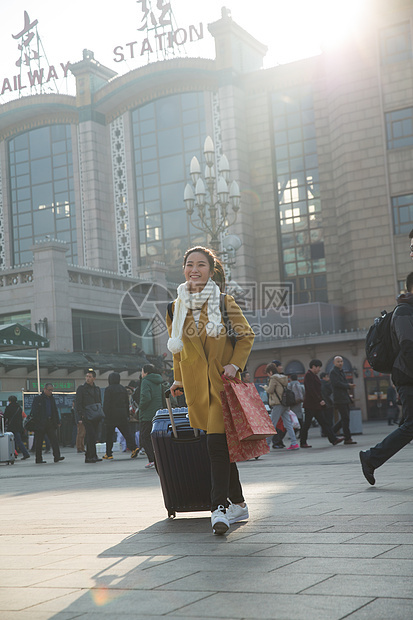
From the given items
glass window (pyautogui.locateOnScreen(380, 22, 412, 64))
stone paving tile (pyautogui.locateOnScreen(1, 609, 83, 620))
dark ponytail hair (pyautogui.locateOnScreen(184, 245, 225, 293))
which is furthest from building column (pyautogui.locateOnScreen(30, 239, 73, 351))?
stone paving tile (pyautogui.locateOnScreen(1, 609, 83, 620))

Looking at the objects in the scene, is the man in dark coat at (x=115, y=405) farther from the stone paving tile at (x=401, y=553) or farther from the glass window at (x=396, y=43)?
the glass window at (x=396, y=43)

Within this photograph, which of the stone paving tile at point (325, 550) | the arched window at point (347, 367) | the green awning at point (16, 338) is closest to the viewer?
the stone paving tile at point (325, 550)

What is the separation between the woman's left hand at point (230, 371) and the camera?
16.1 feet

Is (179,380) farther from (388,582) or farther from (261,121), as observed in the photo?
(261,121)

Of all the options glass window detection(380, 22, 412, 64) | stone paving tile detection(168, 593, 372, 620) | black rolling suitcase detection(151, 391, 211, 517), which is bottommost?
stone paving tile detection(168, 593, 372, 620)

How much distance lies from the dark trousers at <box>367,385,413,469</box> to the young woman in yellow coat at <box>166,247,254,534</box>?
5.86ft

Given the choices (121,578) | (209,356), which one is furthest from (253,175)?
(121,578)

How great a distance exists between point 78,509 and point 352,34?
38.3 metres

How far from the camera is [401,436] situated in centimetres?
627

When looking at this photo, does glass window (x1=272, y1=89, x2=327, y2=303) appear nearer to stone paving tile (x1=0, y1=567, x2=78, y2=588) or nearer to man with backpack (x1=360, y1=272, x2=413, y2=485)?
man with backpack (x1=360, y1=272, x2=413, y2=485)

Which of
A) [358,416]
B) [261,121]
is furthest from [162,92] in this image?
[358,416]

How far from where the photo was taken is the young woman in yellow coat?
4875mm

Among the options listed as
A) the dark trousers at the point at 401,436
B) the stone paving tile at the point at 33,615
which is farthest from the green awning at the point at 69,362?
the stone paving tile at the point at 33,615

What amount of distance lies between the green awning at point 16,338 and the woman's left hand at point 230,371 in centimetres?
1509
